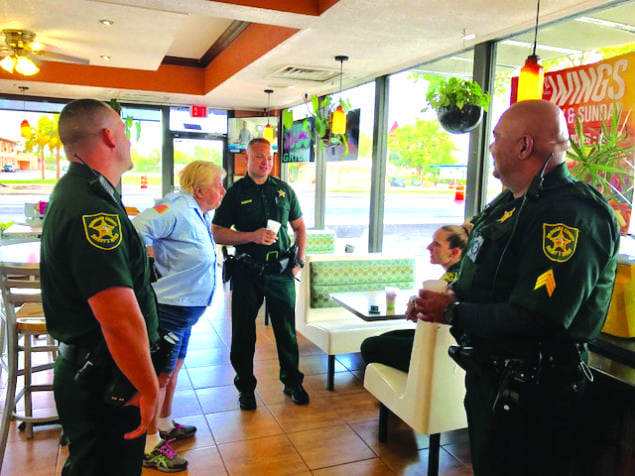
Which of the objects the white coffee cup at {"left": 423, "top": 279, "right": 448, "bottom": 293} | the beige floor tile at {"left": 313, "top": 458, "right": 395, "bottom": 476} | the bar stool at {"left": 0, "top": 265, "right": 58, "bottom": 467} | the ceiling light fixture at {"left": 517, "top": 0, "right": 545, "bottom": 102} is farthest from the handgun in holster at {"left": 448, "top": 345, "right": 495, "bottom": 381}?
the bar stool at {"left": 0, "top": 265, "right": 58, "bottom": 467}

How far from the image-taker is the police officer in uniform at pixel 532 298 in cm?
149

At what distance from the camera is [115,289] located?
1.42 meters

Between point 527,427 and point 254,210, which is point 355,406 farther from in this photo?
point 527,427

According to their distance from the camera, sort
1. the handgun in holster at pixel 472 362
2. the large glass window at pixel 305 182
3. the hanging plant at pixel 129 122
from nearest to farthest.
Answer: the handgun in holster at pixel 472 362
the hanging plant at pixel 129 122
the large glass window at pixel 305 182

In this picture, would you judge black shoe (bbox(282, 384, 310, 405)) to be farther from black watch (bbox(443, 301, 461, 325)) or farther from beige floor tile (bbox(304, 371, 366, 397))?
black watch (bbox(443, 301, 461, 325))

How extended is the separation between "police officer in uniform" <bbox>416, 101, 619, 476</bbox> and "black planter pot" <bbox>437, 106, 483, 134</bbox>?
2.11m

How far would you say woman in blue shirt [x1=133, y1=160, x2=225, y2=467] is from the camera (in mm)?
2531

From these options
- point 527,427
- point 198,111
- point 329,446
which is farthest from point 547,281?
point 198,111

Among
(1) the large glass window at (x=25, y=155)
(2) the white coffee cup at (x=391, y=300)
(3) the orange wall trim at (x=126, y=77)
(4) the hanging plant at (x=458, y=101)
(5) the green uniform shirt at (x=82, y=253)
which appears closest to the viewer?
(5) the green uniform shirt at (x=82, y=253)

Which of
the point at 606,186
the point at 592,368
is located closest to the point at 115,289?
the point at 592,368

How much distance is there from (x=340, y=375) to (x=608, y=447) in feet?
7.54

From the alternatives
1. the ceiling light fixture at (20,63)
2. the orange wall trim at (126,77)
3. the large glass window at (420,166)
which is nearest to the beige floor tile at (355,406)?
the large glass window at (420,166)

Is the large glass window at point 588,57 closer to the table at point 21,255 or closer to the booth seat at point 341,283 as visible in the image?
the booth seat at point 341,283

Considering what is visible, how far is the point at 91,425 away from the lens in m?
1.56
